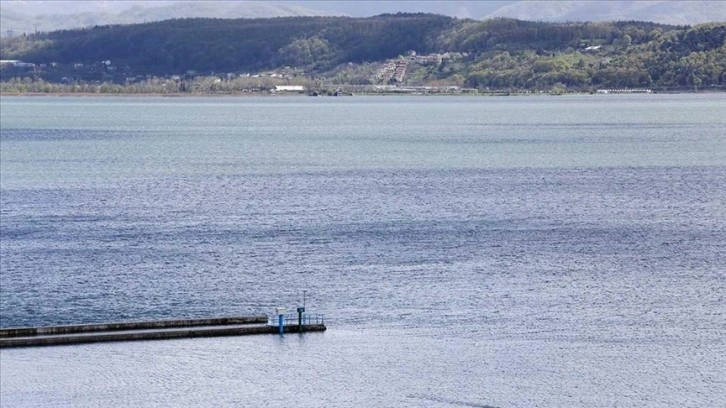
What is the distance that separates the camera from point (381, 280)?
177ft

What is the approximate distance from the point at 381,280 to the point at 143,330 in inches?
469

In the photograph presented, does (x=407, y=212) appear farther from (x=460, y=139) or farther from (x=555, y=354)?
(x=460, y=139)

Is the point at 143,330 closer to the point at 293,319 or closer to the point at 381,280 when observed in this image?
the point at 293,319

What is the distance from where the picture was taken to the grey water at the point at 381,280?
40031 mm

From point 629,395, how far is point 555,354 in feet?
13.9

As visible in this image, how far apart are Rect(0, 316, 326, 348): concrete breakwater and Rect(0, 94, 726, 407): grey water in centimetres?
49

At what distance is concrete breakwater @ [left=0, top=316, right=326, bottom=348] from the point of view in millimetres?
43188

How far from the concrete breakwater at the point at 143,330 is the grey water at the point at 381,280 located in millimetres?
486

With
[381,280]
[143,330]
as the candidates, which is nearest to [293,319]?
[143,330]

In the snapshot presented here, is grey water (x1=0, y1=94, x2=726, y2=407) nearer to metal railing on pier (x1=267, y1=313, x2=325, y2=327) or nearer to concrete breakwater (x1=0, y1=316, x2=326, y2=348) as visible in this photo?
concrete breakwater (x1=0, y1=316, x2=326, y2=348)

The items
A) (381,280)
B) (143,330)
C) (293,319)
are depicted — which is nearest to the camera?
(143,330)

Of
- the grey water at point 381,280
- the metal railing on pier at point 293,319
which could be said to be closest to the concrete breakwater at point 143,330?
the metal railing on pier at point 293,319

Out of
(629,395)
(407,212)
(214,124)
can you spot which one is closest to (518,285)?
(629,395)

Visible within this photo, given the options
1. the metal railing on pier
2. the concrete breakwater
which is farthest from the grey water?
the metal railing on pier
